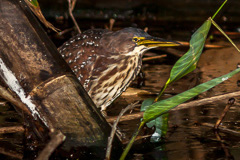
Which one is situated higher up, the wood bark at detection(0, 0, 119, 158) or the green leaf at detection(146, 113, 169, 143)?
the wood bark at detection(0, 0, 119, 158)

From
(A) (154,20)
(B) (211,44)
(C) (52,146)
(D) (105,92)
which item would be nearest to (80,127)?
(C) (52,146)

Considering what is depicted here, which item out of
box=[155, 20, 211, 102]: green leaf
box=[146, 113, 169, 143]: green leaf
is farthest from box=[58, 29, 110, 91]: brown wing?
box=[155, 20, 211, 102]: green leaf

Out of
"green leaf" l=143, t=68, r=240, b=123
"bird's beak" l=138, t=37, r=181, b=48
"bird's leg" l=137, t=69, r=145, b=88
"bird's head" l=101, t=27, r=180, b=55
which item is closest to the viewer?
"green leaf" l=143, t=68, r=240, b=123

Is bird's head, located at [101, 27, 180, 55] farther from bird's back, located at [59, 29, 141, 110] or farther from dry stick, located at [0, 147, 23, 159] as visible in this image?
dry stick, located at [0, 147, 23, 159]

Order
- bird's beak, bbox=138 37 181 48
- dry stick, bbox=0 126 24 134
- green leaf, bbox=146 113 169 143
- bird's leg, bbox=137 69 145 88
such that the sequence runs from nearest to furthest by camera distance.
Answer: dry stick, bbox=0 126 24 134 → green leaf, bbox=146 113 169 143 → bird's beak, bbox=138 37 181 48 → bird's leg, bbox=137 69 145 88

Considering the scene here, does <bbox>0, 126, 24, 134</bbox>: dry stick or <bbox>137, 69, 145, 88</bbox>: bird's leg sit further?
<bbox>137, 69, 145, 88</bbox>: bird's leg

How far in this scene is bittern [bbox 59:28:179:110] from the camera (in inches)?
195

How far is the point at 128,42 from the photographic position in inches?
196

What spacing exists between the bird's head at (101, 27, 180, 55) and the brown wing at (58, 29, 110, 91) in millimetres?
106

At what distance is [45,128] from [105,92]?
5.22 feet

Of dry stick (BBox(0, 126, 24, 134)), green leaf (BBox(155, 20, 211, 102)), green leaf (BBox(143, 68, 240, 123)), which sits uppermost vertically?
green leaf (BBox(155, 20, 211, 102))

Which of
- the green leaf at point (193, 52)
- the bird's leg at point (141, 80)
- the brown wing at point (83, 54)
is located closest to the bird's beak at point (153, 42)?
the brown wing at point (83, 54)

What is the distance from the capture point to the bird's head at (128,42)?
4906mm

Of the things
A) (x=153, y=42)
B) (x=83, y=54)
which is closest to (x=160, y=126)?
(x=153, y=42)
